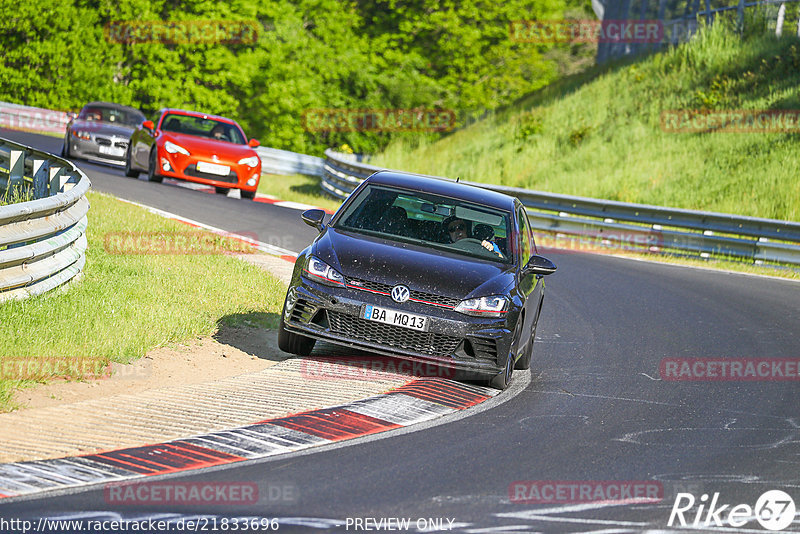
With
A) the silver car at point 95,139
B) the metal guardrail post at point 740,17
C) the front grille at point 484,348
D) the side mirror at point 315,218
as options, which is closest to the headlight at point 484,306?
the front grille at point 484,348

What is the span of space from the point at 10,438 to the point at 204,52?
4872 centimetres

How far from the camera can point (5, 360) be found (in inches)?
301

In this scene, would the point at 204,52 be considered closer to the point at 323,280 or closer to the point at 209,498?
the point at 323,280

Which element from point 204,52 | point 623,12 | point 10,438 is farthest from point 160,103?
point 10,438

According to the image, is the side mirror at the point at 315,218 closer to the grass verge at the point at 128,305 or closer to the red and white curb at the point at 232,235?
the grass verge at the point at 128,305

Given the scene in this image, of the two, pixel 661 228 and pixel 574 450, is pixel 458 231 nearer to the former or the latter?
pixel 574 450

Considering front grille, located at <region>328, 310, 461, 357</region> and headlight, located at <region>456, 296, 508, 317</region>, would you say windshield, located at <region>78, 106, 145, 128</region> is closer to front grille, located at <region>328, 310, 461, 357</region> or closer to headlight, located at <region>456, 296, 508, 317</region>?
front grille, located at <region>328, 310, 461, 357</region>

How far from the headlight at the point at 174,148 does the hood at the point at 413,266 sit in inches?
537

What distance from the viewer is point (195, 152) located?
22.5m

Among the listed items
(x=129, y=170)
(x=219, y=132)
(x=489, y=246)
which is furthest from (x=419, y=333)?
(x=129, y=170)

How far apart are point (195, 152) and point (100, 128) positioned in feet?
15.7

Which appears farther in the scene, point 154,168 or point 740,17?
point 740,17

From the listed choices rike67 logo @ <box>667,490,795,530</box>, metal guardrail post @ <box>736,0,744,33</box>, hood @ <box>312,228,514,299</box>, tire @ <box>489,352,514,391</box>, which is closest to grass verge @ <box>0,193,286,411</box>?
hood @ <box>312,228,514,299</box>

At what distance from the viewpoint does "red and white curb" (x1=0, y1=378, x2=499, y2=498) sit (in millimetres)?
5723
